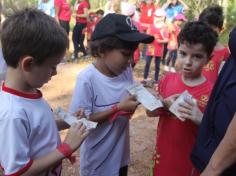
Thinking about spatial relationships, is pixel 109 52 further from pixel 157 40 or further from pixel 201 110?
pixel 157 40

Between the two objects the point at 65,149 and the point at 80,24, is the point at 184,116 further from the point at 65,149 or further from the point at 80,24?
the point at 80,24

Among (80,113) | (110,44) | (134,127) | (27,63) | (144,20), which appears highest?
(27,63)

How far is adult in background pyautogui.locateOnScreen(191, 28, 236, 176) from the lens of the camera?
1480 mm

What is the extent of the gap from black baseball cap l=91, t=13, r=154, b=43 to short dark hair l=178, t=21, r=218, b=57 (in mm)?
239

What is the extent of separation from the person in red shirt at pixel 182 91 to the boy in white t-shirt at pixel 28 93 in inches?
32.3

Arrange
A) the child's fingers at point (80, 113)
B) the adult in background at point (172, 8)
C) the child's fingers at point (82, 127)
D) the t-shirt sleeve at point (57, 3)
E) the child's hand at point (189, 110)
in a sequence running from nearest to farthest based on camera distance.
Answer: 1. the child's fingers at point (82, 127)
2. the child's hand at point (189, 110)
3. the child's fingers at point (80, 113)
4. the t-shirt sleeve at point (57, 3)
5. the adult in background at point (172, 8)

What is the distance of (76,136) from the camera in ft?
6.16

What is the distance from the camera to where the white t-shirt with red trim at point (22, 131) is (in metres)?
1.61

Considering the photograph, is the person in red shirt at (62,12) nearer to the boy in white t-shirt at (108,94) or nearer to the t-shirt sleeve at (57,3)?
the t-shirt sleeve at (57,3)

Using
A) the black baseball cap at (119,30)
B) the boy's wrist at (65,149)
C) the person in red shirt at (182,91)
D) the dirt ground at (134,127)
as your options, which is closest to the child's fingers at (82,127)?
the boy's wrist at (65,149)

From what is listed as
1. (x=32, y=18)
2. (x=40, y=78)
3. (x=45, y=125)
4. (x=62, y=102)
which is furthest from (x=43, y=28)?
(x=62, y=102)

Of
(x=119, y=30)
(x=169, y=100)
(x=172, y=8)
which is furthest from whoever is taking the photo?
(x=172, y=8)

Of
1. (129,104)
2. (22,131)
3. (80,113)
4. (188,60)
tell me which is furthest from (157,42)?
(22,131)

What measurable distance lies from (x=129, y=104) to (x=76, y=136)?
0.54m
